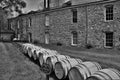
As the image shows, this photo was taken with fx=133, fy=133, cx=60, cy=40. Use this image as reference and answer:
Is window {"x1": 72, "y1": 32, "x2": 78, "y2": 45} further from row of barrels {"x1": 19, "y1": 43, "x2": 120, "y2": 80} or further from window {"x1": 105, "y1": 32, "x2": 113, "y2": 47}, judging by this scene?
row of barrels {"x1": 19, "y1": 43, "x2": 120, "y2": 80}

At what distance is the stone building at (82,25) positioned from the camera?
1556 centimetres

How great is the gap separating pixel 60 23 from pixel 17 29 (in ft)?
53.6

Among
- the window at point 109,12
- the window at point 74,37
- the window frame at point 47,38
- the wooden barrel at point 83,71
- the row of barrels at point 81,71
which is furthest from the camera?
the window frame at point 47,38

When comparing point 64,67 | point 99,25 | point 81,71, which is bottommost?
point 64,67

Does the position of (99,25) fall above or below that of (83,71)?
above

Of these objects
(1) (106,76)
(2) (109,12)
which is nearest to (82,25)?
(2) (109,12)

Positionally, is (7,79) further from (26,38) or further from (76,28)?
(26,38)

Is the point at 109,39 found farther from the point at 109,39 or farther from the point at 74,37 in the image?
the point at 74,37

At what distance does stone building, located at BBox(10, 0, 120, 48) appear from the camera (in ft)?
51.1

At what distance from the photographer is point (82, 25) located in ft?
59.7

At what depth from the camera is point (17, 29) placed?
33594 millimetres

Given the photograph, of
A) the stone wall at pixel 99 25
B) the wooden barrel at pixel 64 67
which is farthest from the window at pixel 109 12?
the wooden barrel at pixel 64 67

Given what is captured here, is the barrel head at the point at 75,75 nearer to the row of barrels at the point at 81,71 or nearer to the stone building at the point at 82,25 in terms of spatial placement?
the row of barrels at the point at 81,71

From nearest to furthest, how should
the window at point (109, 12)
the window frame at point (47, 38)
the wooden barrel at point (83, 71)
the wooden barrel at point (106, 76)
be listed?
1. the wooden barrel at point (106, 76)
2. the wooden barrel at point (83, 71)
3. the window at point (109, 12)
4. the window frame at point (47, 38)
